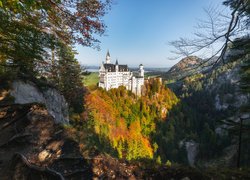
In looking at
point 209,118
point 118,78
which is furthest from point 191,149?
point 118,78

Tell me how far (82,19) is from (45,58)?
3.12m

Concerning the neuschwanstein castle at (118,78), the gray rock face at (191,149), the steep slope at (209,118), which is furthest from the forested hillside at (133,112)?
the gray rock face at (191,149)

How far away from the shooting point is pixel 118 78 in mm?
78562

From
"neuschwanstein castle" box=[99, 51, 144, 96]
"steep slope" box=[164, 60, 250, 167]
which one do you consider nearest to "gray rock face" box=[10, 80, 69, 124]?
"steep slope" box=[164, 60, 250, 167]

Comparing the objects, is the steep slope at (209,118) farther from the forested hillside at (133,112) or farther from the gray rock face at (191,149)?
the forested hillside at (133,112)

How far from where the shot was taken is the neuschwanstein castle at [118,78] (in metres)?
72.6

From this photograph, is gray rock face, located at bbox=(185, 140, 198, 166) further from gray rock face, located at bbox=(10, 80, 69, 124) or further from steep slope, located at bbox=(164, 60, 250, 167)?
gray rock face, located at bbox=(10, 80, 69, 124)

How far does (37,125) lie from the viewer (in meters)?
6.60

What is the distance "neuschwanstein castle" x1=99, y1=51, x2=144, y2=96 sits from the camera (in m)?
72.6

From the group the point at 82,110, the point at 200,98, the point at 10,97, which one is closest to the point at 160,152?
the point at 82,110

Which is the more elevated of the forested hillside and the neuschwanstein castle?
the neuschwanstein castle

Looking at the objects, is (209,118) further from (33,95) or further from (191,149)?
(33,95)

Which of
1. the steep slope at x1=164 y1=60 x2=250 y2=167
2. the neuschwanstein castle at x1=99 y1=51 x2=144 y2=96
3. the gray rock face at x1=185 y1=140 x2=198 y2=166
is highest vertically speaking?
the neuschwanstein castle at x1=99 y1=51 x2=144 y2=96

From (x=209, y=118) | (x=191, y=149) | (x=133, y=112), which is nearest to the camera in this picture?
(x=133, y=112)
